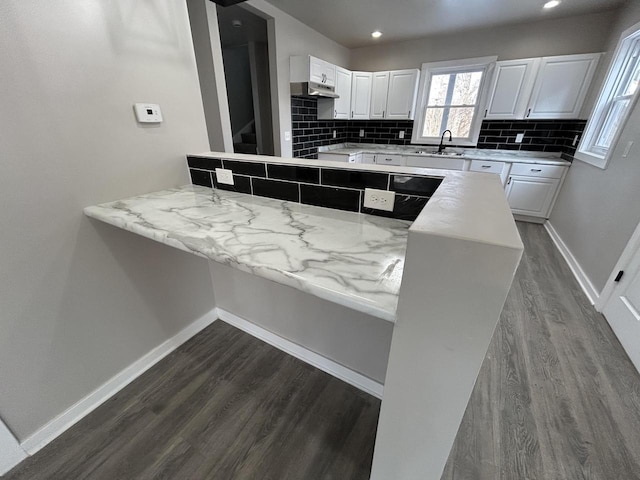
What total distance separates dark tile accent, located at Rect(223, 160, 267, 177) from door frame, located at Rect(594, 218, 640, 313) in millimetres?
2397

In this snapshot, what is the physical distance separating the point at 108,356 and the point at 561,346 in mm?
2624

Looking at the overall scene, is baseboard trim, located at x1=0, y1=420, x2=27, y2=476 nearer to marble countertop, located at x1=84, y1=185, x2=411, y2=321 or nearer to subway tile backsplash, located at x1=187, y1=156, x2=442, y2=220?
marble countertop, located at x1=84, y1=185, x2=411, y2=321

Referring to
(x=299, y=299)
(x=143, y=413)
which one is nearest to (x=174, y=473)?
(x=143, y=413)

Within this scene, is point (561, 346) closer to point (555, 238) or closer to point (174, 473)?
point (555, 238)

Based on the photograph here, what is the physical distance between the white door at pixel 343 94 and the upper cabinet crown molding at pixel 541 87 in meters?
1.96

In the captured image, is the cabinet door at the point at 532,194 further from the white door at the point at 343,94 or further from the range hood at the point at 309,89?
the range hood at the point at 309,89

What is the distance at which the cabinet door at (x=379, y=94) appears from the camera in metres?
4.03

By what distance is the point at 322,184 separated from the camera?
111 centimetres

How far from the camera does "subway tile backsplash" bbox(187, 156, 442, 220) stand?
960 millimetres

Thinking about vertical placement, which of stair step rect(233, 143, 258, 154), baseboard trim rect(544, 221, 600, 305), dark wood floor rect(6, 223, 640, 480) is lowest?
dark wood floor rect(6, 223, 640, 480)

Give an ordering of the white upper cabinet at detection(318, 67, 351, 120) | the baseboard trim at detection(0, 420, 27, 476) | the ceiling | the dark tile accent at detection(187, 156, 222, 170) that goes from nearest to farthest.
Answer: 1. the baseboard trim at detection(0, 420, 27, 476)
2. the dark tile accent at detection(187, 156, 222, 170)
3. the ceiling
4. the white upper cabinet at detection(318, 67, 351, 120)

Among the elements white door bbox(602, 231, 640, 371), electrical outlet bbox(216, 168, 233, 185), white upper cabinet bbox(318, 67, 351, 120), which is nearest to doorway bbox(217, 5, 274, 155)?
white upper cabinet bbox(318, 67, 351, 120)

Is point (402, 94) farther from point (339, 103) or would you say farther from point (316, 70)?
point (316, 70)

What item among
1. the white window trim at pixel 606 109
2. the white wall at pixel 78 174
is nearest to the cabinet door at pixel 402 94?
the white window trim at pixel 606 109
